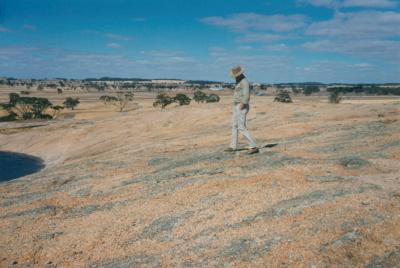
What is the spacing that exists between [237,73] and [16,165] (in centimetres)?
2595

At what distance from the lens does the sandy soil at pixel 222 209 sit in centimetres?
850

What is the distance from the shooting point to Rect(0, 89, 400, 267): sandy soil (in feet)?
27.9

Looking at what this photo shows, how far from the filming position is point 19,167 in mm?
32625

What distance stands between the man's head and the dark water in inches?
824

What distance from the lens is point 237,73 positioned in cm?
1440

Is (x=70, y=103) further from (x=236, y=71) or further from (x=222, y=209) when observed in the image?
(x=222, y=209)

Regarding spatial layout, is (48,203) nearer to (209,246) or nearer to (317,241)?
(209,246)

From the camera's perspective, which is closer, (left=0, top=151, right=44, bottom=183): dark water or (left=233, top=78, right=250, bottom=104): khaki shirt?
(left=233, top=78, right=250, bottom=104): khaki shirt

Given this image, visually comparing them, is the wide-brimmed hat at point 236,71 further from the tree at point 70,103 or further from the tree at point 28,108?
the tree at point 70,103

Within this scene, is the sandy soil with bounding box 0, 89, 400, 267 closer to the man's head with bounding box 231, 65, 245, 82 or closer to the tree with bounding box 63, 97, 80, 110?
the man's head with bounding box 231, 65, 245, 82

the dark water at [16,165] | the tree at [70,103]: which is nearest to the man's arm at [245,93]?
the dark water at [16,165]

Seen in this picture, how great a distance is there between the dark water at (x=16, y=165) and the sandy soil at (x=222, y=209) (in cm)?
1235

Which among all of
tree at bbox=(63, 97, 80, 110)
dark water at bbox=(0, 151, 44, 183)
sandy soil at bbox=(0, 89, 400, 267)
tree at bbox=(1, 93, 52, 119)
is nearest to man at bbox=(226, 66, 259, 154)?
sandy soil at bbox=(0, 89, 400, 267)

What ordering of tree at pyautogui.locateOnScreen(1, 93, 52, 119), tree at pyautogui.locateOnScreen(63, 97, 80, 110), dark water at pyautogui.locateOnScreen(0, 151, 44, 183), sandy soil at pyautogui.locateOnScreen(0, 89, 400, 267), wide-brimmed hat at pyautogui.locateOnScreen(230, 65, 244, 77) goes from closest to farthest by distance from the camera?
sandy soil at pyautogui.locateOnScreen(0, 89, 400, 267)
wide-brimmed hat at pyautogui.locateOnScreen(230, 65, 244, 77)
dark water at pyautogui.locateOnScreen(0, 151, 44, 183)
tree at pyautogui.locateOnScreen(1, 93, 52, 119)
tree at pyautogui.locateOnScreen(63, 97, 80, 110)
